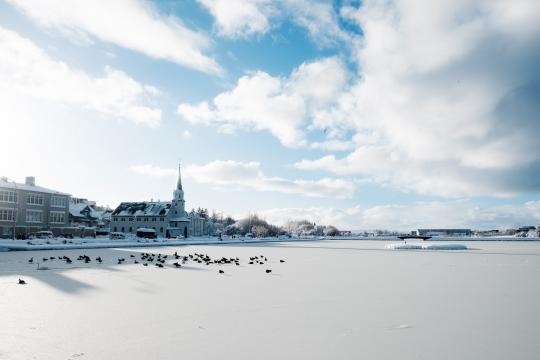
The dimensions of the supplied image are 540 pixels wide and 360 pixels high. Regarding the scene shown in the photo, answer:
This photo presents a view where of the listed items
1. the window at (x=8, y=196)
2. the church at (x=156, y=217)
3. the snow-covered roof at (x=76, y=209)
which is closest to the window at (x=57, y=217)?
the window at (x=8, y=196)

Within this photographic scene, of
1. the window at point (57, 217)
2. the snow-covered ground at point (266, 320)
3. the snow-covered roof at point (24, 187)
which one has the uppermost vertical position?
the snow-covered roof at point (24, 187)

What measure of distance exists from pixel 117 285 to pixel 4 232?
205ft

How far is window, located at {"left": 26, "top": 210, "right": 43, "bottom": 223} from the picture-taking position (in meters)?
68.0

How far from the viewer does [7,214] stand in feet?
211

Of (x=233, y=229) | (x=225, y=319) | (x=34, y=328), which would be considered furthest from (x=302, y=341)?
(x=233, y=229)

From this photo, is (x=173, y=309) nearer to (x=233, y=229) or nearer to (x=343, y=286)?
(x=343, y=286)

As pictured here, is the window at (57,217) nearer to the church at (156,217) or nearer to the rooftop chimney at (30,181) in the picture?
the rooftop chimney at (30,181)

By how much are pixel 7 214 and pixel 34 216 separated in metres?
5.17

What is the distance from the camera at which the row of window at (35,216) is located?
64137 millimetres

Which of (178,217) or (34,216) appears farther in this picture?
(178,217)

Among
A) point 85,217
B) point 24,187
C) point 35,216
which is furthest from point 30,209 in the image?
point 85,217

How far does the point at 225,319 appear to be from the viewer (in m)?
9.43

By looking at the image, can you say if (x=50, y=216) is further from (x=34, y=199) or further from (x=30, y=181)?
(x=30, y=181)

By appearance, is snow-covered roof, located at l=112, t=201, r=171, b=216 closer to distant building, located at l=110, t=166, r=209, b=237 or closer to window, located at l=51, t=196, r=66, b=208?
distant building, located at l=110, t=166, r=209, b=237
